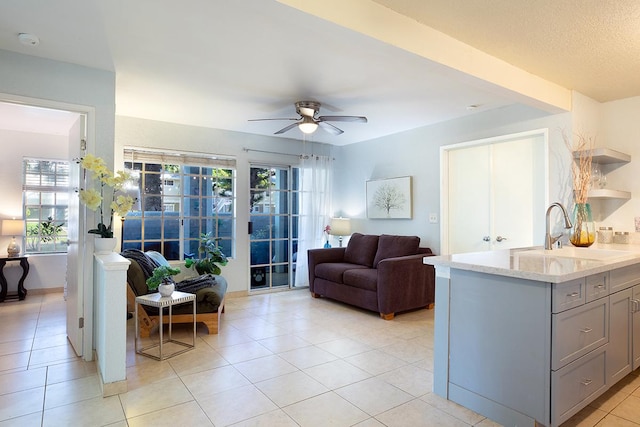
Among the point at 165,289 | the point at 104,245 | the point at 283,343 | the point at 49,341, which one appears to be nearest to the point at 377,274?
the point at 283,343

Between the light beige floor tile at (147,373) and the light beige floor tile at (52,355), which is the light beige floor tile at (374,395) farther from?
the light beige floor tile at (52,355)

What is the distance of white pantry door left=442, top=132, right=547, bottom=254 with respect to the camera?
12.7 ft

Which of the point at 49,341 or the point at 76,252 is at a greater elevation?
the point at 76,252

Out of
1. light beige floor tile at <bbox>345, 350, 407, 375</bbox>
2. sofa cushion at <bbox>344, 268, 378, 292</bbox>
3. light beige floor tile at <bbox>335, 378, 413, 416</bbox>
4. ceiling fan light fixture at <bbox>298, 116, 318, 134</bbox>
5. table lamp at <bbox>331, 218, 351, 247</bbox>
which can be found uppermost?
ceiling fan light fixture at <bbox>298, 116, 318, 134</bbox>

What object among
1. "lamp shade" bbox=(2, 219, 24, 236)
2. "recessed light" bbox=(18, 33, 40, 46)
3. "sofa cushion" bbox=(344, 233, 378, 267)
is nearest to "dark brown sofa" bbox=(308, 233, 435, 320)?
"sofa cushion" bbox=(344, 233, 378, 267)

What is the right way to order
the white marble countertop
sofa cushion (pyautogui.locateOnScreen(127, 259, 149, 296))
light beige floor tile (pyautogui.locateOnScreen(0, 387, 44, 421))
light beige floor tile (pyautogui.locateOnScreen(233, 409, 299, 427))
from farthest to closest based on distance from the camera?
1. sofa cushion (pyautogui.locateOnScreen(127, 259, 149, 296))
2. light beige floor tile (pyautogui.locateOnScreen(0, 387, 44, 421))
3. light beige floor tile (pyautogui.locateOnScreen(233, 409, 299, 427))
4. the white marble countertop

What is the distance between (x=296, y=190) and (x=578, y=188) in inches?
148

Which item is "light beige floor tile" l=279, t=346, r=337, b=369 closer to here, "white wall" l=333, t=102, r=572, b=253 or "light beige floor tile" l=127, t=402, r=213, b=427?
"light beige floor tile" l=127, t=402, r=213, b=427

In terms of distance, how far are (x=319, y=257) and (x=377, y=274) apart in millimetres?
1269

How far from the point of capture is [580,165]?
3336mm

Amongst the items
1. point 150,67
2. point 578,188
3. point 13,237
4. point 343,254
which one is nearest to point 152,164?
point 150,67

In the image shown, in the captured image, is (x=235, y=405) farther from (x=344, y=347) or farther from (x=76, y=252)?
(x=76, y=252)

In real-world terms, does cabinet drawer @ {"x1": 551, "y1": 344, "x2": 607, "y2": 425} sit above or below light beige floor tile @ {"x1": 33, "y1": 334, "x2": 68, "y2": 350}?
above

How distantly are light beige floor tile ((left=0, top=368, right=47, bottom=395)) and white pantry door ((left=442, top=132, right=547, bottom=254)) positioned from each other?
4.17 metres
